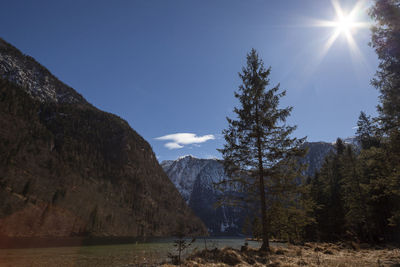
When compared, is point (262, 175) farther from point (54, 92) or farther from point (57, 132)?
point (54, 92)

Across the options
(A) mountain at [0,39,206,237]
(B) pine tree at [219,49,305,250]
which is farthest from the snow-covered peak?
(B) pine tree at [219,49,305,250]

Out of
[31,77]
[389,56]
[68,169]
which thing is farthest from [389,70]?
[31,77]

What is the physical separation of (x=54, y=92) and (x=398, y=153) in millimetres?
160605

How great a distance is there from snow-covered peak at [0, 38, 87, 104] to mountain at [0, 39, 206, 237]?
0.59m

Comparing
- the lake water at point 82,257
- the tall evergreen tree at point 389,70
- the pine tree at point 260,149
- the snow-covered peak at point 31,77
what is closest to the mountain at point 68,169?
the snow-covered peak at point 31,77

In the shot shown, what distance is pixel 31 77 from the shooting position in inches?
4673

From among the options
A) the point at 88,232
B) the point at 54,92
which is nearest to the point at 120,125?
the point at 54,92

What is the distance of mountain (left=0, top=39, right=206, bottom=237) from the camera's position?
69.6 m

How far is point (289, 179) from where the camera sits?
13.1 metres

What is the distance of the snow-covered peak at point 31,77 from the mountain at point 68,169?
585mm

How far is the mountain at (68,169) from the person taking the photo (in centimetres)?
6962

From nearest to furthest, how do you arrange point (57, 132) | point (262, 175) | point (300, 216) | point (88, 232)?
point (300, 216) < point (262, 175) < point (88, 232) < point (57, 132)

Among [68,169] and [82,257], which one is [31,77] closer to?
[68,169]

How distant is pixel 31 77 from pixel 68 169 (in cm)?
6467
